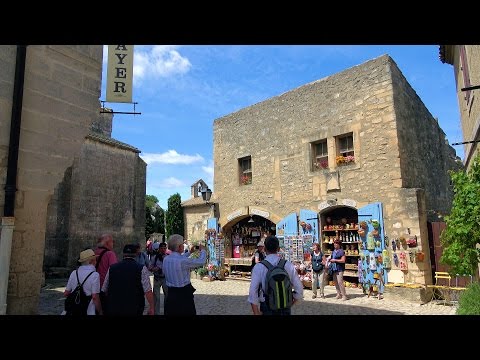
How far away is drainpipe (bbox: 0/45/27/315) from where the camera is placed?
3434 mm

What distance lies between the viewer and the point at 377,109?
9.34 meters

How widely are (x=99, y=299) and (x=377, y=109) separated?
26.4ft

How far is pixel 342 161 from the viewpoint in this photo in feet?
32.9

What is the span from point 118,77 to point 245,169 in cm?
586

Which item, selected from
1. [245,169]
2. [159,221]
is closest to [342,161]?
[245,169]

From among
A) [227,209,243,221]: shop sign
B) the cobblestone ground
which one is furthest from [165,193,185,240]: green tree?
the cobblestone ground

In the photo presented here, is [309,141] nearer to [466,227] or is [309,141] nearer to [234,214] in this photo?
[234,214]

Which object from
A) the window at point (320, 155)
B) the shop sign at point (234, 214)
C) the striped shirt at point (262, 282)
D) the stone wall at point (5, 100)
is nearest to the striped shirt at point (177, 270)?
the striped shirt at point (262, 282)

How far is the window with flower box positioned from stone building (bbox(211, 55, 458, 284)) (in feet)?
0.09

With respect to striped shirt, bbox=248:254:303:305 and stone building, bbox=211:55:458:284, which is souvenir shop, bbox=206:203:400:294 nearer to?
stone building, bbox=211:55:458:284

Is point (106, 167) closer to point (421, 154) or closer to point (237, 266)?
point (237, 266)
